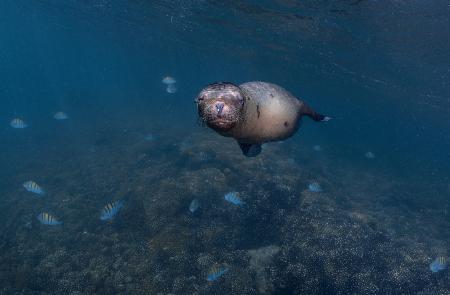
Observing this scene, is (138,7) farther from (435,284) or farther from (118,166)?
(435,284)

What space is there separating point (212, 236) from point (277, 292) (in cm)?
302

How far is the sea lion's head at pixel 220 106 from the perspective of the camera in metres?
2.87

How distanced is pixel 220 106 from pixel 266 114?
2.75 feet

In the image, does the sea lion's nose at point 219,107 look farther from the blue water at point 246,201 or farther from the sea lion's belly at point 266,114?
the blue water at point 246,201

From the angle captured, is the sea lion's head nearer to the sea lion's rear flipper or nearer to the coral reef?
the sea lion's rear flipper

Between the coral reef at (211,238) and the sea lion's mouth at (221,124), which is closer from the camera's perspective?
the sea lion's mouth at (221,124)

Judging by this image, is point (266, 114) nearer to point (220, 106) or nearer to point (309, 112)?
point (220, 106)

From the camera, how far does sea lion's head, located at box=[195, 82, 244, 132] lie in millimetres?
2865

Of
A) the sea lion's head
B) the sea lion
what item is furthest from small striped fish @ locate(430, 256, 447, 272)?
the sea lion's head

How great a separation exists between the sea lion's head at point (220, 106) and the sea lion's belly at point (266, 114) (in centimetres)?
22

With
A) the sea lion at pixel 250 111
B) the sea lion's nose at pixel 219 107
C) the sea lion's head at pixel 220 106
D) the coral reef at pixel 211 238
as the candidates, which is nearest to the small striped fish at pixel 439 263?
the coral reef at pixel 211 238

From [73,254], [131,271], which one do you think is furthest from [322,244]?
[73,254]

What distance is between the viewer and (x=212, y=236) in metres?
11.2

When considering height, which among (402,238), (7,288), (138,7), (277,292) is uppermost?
(138,7)
